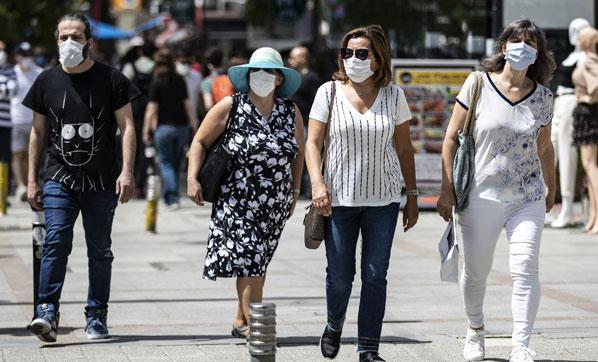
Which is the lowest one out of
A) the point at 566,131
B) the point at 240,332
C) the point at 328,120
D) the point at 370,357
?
the point at 240,332

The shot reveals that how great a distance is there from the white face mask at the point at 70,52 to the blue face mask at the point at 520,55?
7.91ft

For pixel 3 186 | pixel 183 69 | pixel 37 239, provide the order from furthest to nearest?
1. pixel 183 69
2. pixel 3 186
3. pixel 37 239

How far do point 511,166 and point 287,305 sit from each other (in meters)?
2.87

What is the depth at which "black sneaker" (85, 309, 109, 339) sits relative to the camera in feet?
28.0

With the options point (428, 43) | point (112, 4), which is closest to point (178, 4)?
point (112, 4)

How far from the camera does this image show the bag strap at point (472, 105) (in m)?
7.61

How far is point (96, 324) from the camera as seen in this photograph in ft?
28.1

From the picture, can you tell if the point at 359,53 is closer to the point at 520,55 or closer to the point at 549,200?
the point at 520,55

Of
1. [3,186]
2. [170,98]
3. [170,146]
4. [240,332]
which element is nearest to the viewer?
[240,332]

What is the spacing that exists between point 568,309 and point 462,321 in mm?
875

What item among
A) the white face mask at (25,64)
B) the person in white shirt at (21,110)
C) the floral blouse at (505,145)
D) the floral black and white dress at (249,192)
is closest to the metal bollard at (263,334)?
the floral blouse at (505,145)

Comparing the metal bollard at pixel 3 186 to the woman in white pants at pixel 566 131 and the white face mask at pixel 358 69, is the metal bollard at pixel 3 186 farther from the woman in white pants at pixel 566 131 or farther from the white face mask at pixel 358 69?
the white face mask at pixel 358 69

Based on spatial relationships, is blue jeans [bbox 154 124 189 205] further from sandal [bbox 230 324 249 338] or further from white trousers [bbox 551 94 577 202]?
sandal [bbox 230 324 249 338]

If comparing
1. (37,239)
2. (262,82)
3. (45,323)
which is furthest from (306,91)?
(45,323)
